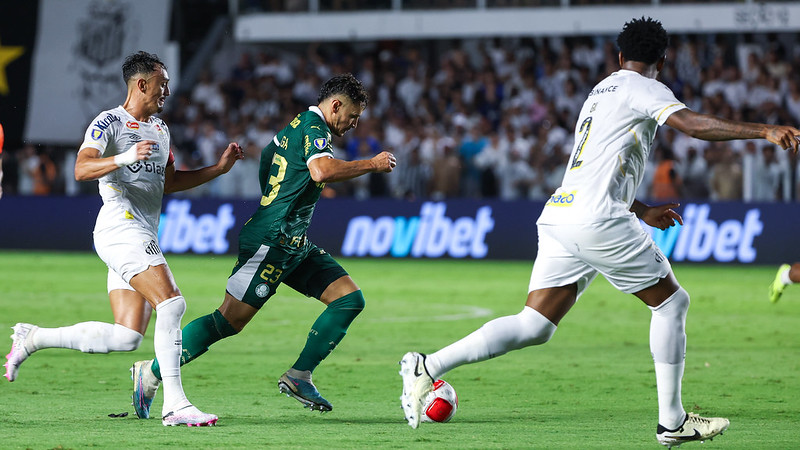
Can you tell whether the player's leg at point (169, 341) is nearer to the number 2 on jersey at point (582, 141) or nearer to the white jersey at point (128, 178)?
the white jersey at point (128, 178)

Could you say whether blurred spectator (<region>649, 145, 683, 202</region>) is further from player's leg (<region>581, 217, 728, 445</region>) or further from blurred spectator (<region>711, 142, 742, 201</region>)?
player's leg (<region>581, 217, 728, 445</region>)

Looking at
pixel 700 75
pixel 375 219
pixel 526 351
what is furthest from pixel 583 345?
pixel 700 75

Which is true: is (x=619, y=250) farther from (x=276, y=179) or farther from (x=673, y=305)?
(x=276, y=179)

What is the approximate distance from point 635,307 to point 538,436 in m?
8.95

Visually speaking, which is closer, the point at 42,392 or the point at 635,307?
the point at 42,392

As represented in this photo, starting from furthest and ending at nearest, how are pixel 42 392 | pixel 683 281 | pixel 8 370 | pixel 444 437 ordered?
pixel 683 281 → pixel 42 392 → pixel 8 370 → pixel 444 437

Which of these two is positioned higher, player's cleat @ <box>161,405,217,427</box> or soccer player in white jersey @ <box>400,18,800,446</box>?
soccer player in white jersey @ <box>400,18,800,446</box>

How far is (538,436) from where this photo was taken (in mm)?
6758

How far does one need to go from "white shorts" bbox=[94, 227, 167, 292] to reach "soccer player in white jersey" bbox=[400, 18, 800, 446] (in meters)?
1.78

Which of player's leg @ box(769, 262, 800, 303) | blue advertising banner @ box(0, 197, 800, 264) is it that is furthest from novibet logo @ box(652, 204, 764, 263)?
player's leg @ box(769, 262, 800, 303)

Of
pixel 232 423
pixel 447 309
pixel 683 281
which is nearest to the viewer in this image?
pixel 232 423

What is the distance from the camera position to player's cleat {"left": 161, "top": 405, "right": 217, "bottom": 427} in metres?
6.86

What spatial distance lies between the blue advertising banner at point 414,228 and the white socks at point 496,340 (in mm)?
14504

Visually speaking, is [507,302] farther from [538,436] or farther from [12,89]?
[12,89]
